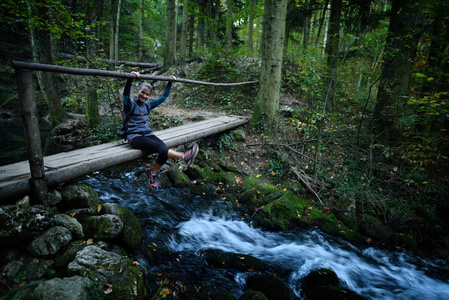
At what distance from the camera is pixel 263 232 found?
183 inches

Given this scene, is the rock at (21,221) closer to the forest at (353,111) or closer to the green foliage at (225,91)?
the forest at (353,111)

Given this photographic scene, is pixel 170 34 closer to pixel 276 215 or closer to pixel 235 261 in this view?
pixel 276 215

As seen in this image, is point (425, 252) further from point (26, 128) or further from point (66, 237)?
point (26, 128)

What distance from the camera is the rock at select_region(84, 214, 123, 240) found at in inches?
119

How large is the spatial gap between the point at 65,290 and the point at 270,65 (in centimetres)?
699

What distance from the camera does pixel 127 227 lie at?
3.40m

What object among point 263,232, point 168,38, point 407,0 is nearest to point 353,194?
point 263,232

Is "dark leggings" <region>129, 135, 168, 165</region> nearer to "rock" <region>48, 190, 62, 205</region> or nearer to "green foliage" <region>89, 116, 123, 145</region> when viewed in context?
"rock" <region>48, 190, 62, 205</region>

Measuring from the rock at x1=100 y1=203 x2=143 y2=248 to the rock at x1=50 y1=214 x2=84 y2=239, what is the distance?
501 mm

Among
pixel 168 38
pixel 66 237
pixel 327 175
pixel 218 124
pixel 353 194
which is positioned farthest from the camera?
pixel 168 38

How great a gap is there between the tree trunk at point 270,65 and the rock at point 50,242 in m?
5.89

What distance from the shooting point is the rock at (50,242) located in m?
2.57

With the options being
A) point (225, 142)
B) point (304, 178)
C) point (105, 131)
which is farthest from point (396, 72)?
point (105, 131)

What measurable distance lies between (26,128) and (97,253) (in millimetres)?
1603
